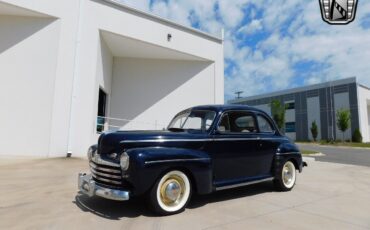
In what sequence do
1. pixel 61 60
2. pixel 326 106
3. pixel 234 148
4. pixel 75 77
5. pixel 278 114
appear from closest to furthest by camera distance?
pixel 234 148 < pixel 61 60 < pixel 75 77 < pixel 278 114 < pixel 326 106

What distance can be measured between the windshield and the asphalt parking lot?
52.2 inches

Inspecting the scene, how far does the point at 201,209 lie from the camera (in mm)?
4465

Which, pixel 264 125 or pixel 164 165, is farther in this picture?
pixel 264 125

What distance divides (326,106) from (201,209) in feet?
128

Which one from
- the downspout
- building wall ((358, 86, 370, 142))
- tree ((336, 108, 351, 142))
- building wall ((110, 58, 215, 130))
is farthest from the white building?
building wall ((358, 86, 370, 142))

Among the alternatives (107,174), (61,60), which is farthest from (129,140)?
(61,60)

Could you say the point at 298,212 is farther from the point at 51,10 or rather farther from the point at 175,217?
the point at 51,10

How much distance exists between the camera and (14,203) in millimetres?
4629

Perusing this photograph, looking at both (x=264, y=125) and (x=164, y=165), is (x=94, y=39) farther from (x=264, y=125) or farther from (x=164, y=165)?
(x=164, y=165)

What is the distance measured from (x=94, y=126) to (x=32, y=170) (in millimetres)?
4296

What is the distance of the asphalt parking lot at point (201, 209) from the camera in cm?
374

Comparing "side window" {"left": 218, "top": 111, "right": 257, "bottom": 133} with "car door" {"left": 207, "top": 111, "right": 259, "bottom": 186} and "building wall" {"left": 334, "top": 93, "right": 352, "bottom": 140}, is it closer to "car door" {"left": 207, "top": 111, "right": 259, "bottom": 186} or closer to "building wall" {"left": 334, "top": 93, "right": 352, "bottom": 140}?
"car door" {"left": 207, "top": 111, "right": 259, "bottom": 186}

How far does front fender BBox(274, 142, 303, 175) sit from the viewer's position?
5.82 m

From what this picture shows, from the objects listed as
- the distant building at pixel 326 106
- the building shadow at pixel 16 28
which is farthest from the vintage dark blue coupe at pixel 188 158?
the distant building at pixel 326 106
